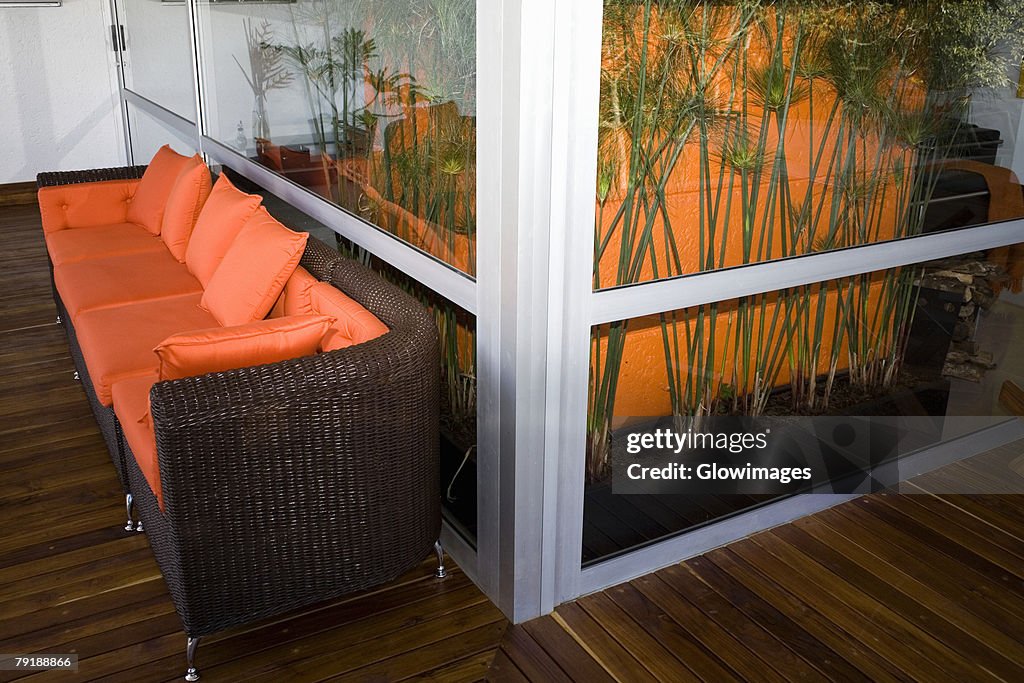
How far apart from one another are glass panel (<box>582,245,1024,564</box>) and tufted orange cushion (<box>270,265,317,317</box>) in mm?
880

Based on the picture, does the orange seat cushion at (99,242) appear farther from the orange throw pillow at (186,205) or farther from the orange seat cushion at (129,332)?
the orange seat cushion at (129,332)

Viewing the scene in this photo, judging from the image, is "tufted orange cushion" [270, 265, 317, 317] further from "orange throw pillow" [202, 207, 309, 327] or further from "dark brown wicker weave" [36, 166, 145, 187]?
"dark brown wicker weave" [36, 166, 145, 187]

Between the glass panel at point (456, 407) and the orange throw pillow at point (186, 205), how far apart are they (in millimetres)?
1259

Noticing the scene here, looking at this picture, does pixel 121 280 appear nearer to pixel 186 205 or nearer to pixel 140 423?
pixel 186 205

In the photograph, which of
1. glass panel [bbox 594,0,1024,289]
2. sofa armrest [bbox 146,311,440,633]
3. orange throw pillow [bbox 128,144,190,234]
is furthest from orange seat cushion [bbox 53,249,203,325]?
glass panel [bbox 594,0,1024,289]

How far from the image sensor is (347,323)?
2.43 m

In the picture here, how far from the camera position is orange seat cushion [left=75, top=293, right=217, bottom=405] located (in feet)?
8.99

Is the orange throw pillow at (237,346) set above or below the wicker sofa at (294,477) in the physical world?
above

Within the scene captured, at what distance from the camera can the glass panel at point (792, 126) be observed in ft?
7.11

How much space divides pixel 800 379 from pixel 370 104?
1.49m

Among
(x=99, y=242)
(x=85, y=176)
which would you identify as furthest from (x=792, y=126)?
(x=85, y=176)

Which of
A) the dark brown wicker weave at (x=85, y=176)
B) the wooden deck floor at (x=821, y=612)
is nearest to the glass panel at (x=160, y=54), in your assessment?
the dark brown wicker weave at (x=85, y=176)

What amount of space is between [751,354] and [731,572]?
1.97ft

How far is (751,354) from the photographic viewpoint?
103 inches
